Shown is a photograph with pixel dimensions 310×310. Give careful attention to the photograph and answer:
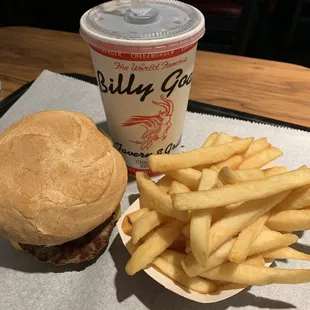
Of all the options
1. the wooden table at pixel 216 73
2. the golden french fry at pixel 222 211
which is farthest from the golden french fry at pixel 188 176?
the wooden table at pixel 216 73

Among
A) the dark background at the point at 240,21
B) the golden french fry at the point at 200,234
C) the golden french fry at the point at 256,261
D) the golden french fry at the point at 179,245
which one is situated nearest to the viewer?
the golden french fry at the point at 200,234

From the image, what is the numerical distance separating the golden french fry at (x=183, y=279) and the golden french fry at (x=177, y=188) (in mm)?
181

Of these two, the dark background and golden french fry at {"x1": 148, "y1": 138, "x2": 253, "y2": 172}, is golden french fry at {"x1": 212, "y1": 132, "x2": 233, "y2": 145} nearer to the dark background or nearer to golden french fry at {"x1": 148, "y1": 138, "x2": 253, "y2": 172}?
golden french fry at {"x1": 148, "y1": 138, "x2": 253, "y2": 172}

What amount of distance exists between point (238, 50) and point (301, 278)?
2169mm

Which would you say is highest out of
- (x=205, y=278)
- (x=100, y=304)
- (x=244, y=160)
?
(x=244, y=160)

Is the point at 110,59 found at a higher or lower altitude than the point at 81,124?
higher

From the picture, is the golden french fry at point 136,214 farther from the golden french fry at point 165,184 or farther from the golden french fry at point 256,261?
the golden french fry at point 256,261

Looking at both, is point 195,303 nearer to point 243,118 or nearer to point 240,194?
point 240,194

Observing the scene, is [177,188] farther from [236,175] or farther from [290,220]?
[290,220]

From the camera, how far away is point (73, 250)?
113 cm

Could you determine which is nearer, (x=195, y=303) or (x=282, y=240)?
(x=282, y=240)

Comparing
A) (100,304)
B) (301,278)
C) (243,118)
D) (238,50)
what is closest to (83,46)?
(243,118)

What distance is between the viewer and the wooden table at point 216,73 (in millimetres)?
1720

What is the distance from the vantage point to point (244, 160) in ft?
3.83
